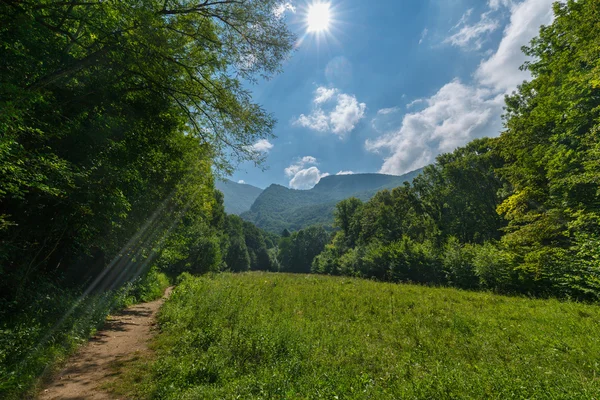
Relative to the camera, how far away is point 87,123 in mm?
7328

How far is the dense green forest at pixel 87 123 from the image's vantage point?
4852mm

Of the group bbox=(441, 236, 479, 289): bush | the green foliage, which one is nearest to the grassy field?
bbox=(441, 236, 479, 289): bush

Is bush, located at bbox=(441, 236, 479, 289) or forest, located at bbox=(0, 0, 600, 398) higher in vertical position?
forest, located at bbox=(0, 0, 600, 398)

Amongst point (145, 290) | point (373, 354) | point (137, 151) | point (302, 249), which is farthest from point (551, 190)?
point (302, 249)

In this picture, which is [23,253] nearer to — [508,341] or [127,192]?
[127,192]

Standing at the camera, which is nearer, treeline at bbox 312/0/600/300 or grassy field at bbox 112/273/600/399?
grassy field at bbox 112/273/600/399

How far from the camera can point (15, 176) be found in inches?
167

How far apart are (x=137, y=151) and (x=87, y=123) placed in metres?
2.09

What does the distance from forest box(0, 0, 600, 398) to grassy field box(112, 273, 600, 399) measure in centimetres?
265

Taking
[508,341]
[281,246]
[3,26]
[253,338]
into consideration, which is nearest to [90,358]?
[253,338]

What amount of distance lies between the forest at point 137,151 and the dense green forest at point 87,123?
0.05 metres

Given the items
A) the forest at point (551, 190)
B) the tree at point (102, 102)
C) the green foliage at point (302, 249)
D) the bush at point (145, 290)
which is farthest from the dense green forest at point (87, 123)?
the green foliage at point (302, 249)

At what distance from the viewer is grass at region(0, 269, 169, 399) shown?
4.32 metres

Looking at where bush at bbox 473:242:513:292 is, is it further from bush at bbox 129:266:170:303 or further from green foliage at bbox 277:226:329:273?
green foliage at bbox 277:226:329:273
